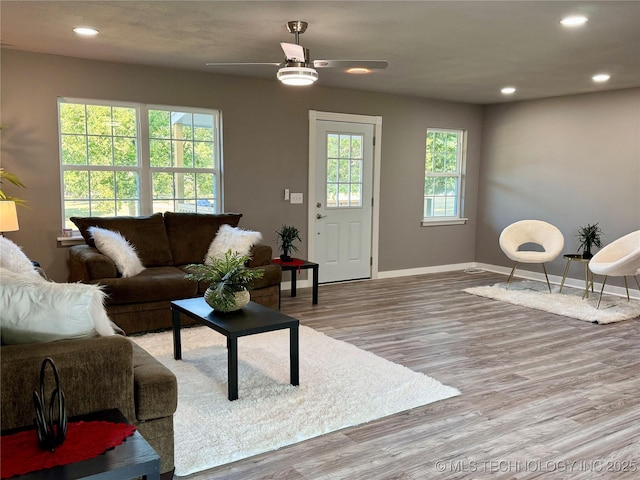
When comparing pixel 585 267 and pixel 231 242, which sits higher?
A: pixel 231 242

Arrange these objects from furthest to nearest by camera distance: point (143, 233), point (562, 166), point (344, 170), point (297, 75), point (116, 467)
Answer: point (562, 166) < point (344, 170) < point (143, 233) < point (297, 75) < point (116, 467)

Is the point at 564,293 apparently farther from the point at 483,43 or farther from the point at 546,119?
the point at 483,43

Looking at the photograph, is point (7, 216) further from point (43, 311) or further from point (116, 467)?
point (116, 467)

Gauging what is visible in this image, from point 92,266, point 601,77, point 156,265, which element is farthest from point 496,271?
point 92,266

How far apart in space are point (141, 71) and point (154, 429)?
4.11 metres

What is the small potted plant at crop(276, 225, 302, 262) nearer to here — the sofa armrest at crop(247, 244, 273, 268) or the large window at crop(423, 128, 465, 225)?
the sofa armrest at crop(247, 244, 273, 268)

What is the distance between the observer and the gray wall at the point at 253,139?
488 centimetres

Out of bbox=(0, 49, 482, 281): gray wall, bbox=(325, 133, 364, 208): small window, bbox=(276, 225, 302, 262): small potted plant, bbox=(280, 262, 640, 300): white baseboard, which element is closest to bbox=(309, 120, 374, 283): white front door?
bbox=(325, 133, 364, 208): small window

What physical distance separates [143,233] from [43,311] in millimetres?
3140

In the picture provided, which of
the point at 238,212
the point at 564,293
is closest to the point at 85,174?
the point at 238,212

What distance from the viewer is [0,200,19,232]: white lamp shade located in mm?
4129

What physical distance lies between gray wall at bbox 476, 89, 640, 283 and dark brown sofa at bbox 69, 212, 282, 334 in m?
4.03

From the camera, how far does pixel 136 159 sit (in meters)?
5.47

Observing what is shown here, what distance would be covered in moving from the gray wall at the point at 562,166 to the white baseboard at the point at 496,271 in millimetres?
104
